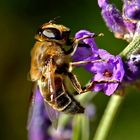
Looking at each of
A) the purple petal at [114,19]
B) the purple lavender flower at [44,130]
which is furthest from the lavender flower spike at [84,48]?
the purple lavender flower at [44,130]

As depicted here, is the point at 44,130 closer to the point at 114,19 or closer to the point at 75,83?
the point at 75,83

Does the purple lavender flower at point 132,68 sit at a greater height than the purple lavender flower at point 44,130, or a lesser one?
greater

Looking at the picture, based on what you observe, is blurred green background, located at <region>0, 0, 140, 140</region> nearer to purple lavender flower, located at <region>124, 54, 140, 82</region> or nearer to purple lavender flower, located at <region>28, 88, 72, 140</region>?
purple lavender flower, located at <region>28, 88, 72, 140</region>

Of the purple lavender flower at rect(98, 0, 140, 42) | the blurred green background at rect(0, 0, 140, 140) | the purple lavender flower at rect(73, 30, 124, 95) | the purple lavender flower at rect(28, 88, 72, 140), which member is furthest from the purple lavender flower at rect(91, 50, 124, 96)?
the blurred green background at rect(0, 0, 140, 140)

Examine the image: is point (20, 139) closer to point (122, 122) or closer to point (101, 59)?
point (122, 122)

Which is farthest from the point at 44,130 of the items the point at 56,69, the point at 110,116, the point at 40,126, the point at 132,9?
the point at 132,9

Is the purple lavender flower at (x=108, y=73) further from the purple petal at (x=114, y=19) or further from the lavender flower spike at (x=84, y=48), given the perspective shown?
the purple petal at (x=114, y=19)

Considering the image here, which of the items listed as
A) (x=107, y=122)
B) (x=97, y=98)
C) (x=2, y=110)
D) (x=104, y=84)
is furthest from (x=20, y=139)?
(x=104, y=84)
